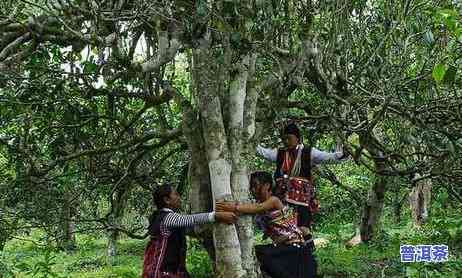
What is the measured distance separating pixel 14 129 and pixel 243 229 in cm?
336

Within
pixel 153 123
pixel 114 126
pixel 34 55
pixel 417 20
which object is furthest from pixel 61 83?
pixel 417 20

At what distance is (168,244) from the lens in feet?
17.0

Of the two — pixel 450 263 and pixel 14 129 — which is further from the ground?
pixel 14 129

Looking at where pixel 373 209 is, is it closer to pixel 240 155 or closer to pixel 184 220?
pixel 240 155

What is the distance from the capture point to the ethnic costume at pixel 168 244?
16.3 feet

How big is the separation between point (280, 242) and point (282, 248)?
0.19ft

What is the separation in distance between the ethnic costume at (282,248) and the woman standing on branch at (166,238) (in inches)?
26.5

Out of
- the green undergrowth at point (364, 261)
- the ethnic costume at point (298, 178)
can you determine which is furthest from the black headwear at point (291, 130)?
the green undergrowth at point (364, 261)

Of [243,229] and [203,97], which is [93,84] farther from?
[243,229]

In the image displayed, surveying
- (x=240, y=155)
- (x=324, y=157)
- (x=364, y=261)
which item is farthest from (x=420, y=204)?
(x=240, y=155)

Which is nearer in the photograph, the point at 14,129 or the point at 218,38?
the point at 218,38

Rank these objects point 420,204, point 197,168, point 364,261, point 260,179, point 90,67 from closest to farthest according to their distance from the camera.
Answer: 1. point 90,67
2. point 260,179
3. point 197,168
4. point 364,261
5. point 420,204

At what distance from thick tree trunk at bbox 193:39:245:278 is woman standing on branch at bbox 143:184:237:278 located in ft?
0.61

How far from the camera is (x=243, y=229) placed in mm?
5137
